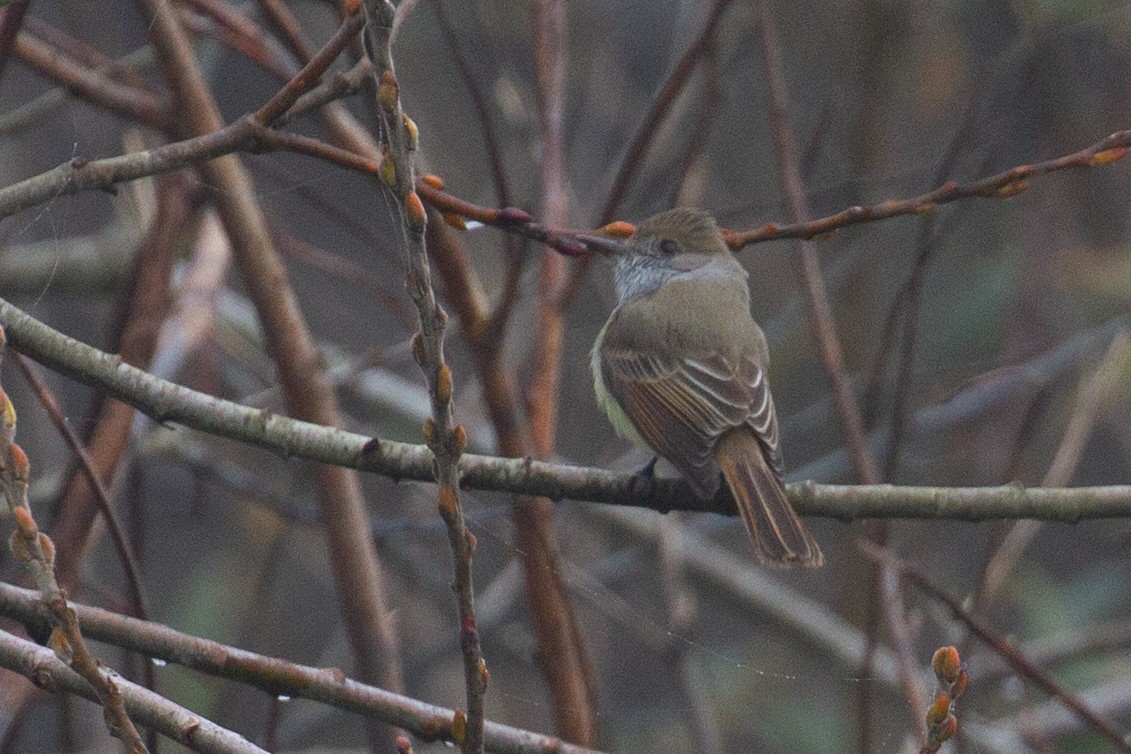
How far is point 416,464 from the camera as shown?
7.73ft

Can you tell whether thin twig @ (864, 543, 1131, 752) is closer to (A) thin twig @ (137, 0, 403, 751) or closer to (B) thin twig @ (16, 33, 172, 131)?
(A) thin twig @ (137, 0, 403, 751)

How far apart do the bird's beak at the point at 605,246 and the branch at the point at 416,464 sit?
0.45m

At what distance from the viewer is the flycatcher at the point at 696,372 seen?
3.11 metres

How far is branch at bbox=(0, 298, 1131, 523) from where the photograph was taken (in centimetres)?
233

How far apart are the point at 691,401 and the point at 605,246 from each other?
51cm

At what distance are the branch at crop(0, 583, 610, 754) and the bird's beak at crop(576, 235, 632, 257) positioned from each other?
0.90m

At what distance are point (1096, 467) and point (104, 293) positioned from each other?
199 inches

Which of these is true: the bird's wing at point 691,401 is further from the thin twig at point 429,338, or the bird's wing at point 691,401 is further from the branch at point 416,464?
the thin twig at point 429,338

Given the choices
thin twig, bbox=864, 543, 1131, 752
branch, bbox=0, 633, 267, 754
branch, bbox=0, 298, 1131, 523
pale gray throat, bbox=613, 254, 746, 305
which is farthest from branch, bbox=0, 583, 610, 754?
pale gray throat, bbox=613, 254, 746, 305

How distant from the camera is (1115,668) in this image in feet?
17.8

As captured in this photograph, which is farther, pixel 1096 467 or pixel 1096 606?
pixel 1096 467

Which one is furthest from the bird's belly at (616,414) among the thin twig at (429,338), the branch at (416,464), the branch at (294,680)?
the thin twig at (429,338)

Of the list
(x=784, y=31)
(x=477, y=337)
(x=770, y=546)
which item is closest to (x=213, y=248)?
(x=477, y=337)

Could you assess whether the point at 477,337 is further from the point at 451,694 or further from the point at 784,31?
the point at 784,31
